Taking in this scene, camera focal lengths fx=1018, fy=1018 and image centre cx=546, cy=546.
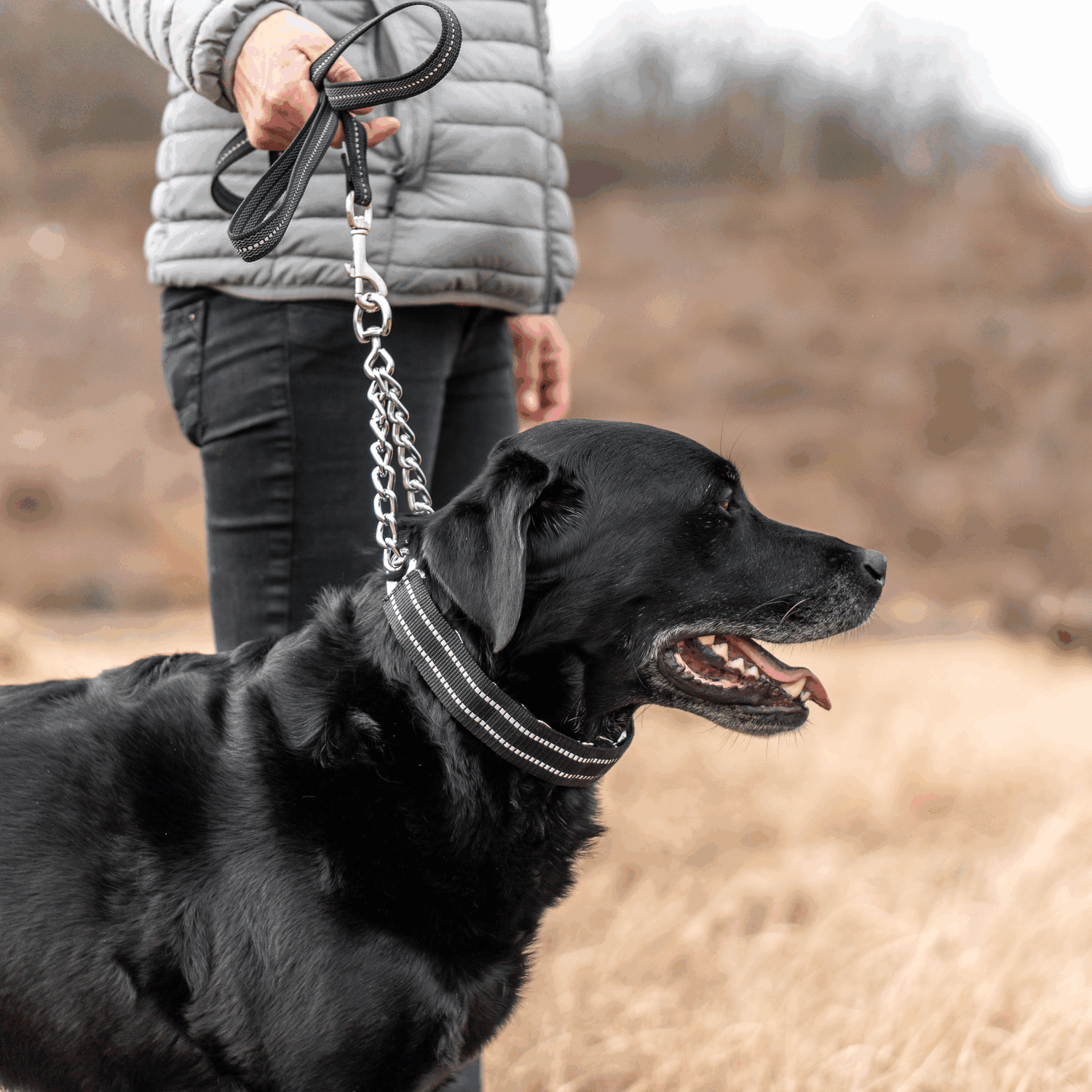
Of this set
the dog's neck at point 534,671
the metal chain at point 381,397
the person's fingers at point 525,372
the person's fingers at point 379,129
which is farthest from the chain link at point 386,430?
the person's fingers at point 525,372

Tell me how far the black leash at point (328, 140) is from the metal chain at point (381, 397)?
72mm

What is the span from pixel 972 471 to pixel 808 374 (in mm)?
2463

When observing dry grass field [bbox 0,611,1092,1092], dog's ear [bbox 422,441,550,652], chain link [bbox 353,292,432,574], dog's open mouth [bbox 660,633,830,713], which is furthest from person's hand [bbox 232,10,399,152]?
dry grass field [bbox 0,611,1092,1092]

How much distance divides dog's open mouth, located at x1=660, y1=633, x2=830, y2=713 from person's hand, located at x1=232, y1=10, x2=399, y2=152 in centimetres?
102

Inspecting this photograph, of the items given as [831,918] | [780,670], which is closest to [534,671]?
[780,670]

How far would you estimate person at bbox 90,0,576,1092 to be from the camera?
68.9 inches

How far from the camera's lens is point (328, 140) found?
156cm

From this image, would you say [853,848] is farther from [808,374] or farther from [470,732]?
[808,374]

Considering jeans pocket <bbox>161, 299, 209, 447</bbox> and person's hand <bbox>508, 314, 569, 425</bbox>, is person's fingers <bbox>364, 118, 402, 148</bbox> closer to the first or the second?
jeans pocket <bbox>161, 299, 209, 447</bbox>

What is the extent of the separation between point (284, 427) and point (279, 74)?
0.56 m

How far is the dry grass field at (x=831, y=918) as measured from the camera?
98.3 inches

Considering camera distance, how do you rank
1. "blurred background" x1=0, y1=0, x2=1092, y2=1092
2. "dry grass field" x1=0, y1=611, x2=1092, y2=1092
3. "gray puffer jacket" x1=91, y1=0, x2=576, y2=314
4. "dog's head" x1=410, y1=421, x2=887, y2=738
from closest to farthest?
"dog's head" x1=410, y1=421, x2=887, y2=738 < "gray puffer jacket" x1=91, y1=0, x2=576, y2=314 < "dry grass field" x1=0, y1=611, x2=1092, y2=1092 < "blurred background" x1=0, y1=0, x2=1092, y2=1092

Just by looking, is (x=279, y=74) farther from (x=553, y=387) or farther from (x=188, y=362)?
(x=553, y=387)

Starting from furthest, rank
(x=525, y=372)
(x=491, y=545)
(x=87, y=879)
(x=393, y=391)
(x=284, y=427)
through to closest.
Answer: (x=525, y=372), (x=284, y=427), (x=393, y=391), (x=491, y=545), (x=87, y=879)
